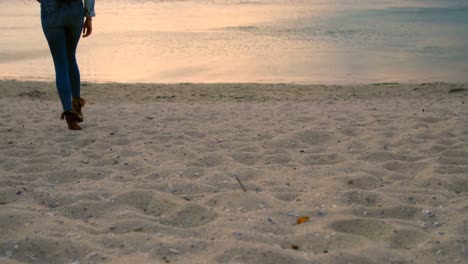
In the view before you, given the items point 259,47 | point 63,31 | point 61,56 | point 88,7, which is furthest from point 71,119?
point 259,47

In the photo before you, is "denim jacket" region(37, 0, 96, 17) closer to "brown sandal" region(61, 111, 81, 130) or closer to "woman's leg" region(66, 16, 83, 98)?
"woman's leg" region(66, 16, 83, 98)

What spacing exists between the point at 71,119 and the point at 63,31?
849 mm

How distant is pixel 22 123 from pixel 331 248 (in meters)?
4.01

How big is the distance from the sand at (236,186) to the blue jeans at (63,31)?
20.4 inches

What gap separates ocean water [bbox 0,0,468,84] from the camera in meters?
10.7

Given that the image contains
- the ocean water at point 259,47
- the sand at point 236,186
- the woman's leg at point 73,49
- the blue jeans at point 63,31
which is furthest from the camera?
the ocean water at point 259,47

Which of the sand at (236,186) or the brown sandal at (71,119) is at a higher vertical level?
the sand at (236,186)

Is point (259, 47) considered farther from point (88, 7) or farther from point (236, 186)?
point (236, 186)

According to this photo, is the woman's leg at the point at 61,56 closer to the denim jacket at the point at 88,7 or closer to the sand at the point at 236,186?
the denim jacket at the point at 88,7

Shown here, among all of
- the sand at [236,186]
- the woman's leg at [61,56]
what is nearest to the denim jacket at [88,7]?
the woman's leg at [61,56]

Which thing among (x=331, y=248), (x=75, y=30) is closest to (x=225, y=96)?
(x=75, y=30)

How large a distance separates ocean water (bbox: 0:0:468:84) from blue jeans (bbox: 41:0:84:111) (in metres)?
5.38

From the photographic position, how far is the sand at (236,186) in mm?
2568

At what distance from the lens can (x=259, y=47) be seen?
45.1ft
